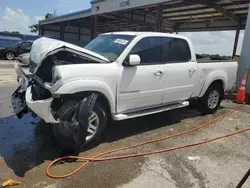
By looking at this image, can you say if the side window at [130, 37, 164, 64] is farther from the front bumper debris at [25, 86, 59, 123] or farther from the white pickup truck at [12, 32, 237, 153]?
the front bumper debris at [25, 86, 59, 123]

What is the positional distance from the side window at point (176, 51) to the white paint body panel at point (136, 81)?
11 centimetres

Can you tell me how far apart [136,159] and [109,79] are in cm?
136

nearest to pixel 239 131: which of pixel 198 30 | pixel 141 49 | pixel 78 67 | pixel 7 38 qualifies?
pixel 141 49

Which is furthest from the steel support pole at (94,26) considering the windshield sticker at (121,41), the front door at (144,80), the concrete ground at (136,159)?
the front door at (144,80)

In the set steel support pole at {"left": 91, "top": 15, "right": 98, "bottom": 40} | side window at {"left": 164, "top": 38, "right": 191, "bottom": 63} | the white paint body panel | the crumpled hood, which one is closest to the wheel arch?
the white paint body panel

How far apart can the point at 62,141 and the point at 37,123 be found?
1841mm

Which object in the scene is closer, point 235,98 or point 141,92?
point 141,92

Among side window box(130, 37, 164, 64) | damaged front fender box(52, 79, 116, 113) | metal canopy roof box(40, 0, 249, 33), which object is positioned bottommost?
damaged front fender box(52, 79, 116, 113)

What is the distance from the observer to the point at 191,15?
17.6 metres

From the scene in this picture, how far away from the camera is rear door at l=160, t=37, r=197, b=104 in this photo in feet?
15.6

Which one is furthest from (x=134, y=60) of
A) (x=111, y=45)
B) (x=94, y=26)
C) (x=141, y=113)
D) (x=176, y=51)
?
(x=94, y=26)

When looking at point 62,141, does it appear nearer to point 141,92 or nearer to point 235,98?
point 141,92

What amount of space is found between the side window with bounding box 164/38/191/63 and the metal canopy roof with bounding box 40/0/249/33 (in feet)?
22.9

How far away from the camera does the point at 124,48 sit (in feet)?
13.6
